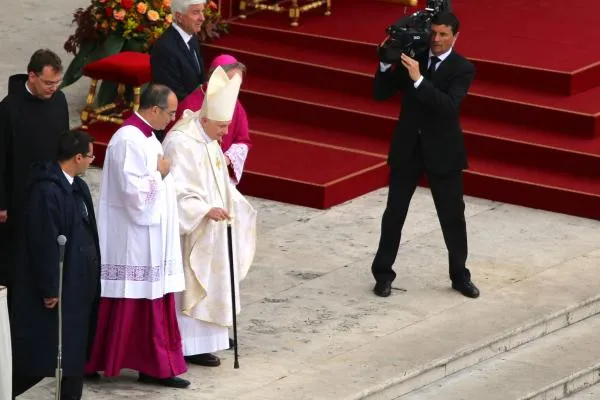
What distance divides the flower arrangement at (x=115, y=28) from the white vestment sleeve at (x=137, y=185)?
4901 mm

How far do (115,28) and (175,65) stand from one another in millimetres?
3369

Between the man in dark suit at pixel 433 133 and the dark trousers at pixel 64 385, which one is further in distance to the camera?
the man in dark suit at pixel 433 133

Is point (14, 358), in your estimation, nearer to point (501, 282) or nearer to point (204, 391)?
point (204, 391)

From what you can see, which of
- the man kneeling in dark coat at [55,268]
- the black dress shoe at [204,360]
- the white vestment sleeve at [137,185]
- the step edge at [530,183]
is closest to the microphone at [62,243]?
the man kneeling in dark coat at [55,268]

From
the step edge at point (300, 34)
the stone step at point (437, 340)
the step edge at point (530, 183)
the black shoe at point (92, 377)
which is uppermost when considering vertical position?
the step edge at point (300, 34)

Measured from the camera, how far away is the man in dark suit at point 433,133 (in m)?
10.5

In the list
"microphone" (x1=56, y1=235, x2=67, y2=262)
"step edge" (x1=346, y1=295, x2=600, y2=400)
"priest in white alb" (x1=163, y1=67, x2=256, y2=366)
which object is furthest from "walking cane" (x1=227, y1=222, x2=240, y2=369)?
"microphone" (x1=56, y1=235, x2=67, y2=262)

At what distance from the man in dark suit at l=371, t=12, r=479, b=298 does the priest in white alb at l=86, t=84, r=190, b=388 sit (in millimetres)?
1773

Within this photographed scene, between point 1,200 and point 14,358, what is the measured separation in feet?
3.43

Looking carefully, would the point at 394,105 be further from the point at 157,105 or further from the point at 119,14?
the point at 157,105

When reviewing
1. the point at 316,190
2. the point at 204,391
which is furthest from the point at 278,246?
the point at 204,391

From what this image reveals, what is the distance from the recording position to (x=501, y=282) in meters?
11.2

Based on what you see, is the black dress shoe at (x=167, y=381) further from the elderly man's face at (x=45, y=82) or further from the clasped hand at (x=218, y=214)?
the elderly man's face at (x=45, y=82)

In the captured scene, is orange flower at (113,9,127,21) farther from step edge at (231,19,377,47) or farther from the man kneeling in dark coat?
the man kneeling in dark coat
